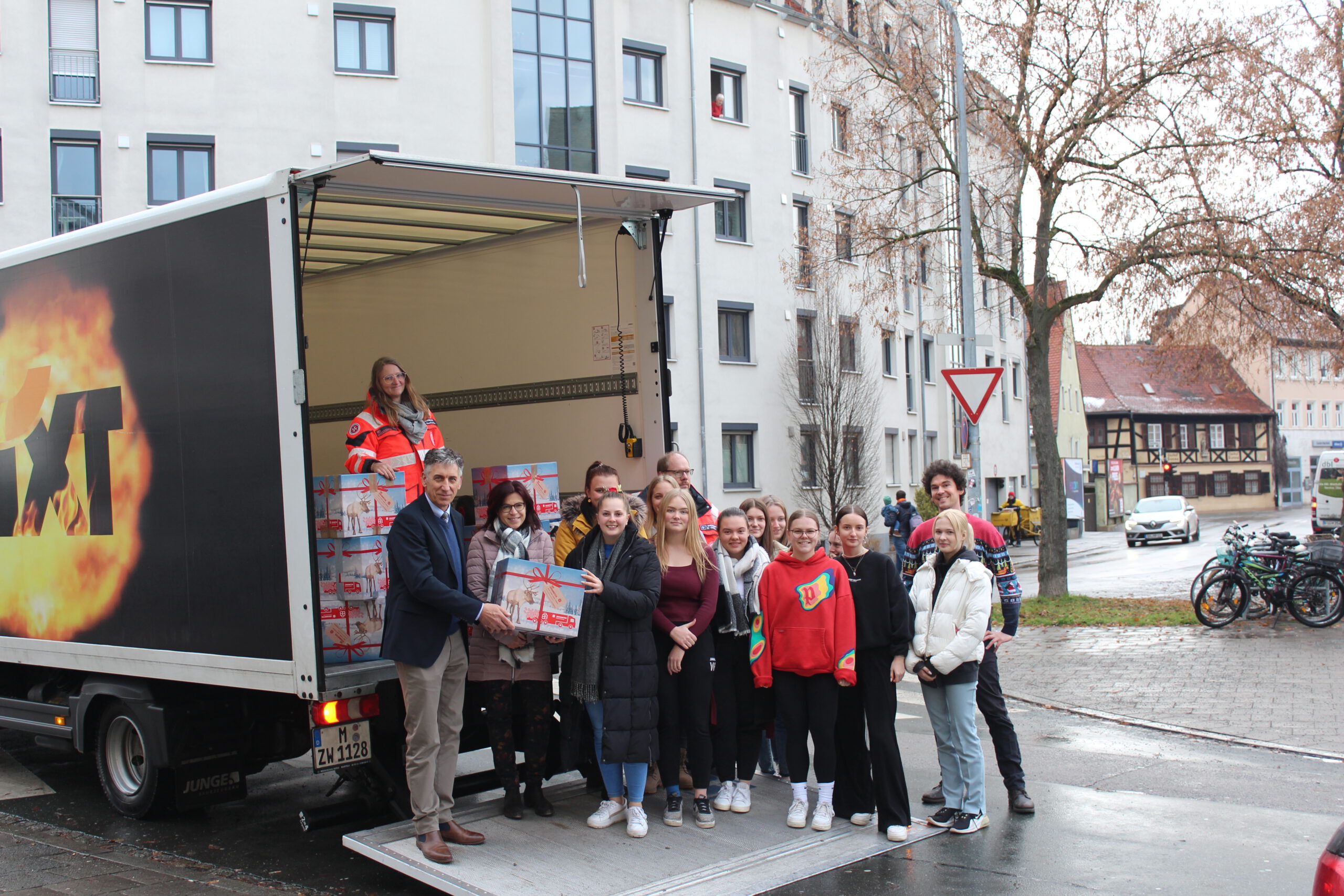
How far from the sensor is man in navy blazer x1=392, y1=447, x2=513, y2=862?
18.0 ft

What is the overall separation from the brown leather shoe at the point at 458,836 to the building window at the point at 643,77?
25467 millimetres

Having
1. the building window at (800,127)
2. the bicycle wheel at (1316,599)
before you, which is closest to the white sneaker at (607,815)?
the bicycle wheel at (1316,599)

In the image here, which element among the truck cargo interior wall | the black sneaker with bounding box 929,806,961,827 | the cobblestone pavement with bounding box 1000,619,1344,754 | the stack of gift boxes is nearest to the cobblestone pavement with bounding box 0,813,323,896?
the stack of gift boxes

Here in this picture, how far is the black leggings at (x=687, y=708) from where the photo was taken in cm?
623

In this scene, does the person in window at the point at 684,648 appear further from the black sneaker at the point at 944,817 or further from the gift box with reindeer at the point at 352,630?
the gift box with reindeer at the point at 352,630

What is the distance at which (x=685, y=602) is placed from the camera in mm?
6277

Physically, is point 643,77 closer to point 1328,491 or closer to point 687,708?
point 687,708

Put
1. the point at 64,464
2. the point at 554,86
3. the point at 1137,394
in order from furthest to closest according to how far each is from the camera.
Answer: the point at 1137,394 < the point at 554,86 < the point at 64,464

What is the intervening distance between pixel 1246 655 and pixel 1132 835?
24.0ft

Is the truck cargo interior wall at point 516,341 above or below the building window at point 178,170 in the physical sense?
below

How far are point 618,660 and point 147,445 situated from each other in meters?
2.74

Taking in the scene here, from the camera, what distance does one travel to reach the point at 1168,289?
16.4 m

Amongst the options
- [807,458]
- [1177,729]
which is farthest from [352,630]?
[807,458]

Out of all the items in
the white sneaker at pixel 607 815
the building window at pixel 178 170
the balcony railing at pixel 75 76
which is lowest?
the white sneaker at pixel 607 815
